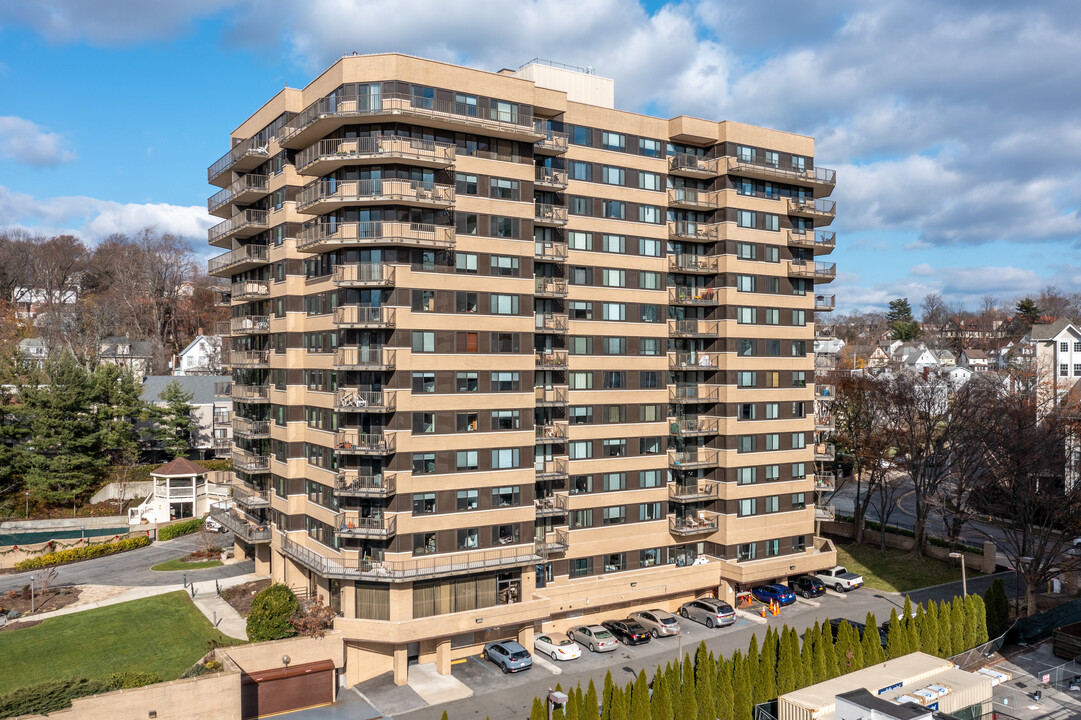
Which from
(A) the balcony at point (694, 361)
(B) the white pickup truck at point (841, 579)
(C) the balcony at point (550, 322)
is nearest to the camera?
(C) the balcony at point (550, 322)

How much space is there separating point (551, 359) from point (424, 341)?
1045cm

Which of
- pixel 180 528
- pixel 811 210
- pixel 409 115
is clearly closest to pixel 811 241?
pixel 811 210

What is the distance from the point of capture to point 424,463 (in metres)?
44.6

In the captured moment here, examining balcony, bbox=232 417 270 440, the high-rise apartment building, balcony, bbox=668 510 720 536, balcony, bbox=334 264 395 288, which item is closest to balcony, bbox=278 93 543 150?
the high-rise apartment building

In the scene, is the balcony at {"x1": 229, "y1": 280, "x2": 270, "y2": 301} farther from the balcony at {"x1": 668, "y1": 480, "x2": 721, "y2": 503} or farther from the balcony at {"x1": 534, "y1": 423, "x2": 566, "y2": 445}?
the balcony at {"x1": 668, "y1": 480, "x2": 721, "y2": 503}

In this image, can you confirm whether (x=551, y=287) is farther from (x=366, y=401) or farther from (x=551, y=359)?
(x=366, y=401)

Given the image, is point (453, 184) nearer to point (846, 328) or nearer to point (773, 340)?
point (773, 340)

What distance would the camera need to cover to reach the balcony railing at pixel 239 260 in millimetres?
56219

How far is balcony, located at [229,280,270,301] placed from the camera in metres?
56.6

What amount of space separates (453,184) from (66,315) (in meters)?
103

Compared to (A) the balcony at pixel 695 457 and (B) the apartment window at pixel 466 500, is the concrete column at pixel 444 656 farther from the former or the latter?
(A) the balcony at pixel 695 457

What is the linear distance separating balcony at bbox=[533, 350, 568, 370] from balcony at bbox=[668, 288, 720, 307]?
10.7m

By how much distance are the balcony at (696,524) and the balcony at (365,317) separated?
90.2 feet

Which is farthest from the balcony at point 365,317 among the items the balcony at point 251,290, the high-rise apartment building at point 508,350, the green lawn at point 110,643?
the green lawn at point 110,643
